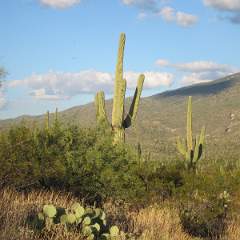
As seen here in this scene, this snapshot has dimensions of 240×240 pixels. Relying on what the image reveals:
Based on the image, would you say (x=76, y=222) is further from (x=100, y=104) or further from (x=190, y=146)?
(x=190, y=146)

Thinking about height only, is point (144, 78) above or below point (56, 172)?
above

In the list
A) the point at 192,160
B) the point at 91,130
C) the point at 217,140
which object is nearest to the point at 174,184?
the point at 91,130

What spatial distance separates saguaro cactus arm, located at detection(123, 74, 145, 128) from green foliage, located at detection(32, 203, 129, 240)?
44.8 feet

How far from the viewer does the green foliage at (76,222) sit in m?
6.05

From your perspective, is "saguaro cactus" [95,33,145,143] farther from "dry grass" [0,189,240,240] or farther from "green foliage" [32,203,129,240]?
"green foliage" [32,203,129,240]

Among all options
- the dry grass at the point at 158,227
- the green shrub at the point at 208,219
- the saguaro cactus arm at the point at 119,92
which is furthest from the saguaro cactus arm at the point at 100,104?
the dry grass at the point at 158,227

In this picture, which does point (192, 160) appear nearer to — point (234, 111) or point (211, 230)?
point (211, 230)

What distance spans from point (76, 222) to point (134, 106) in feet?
48.8

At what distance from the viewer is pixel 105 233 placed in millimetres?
6578

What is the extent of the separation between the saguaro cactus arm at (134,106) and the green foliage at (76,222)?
13.6 meters

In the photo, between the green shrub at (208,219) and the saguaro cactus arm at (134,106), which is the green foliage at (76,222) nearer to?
the green shrub at (208,219)

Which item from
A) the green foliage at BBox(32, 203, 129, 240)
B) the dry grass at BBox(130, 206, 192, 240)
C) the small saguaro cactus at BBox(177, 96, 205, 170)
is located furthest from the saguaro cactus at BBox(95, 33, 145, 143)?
the green foliage at BBox(32, 203, 129, 240)

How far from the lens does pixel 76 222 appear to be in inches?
250

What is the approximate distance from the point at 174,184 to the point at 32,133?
22.3ft
